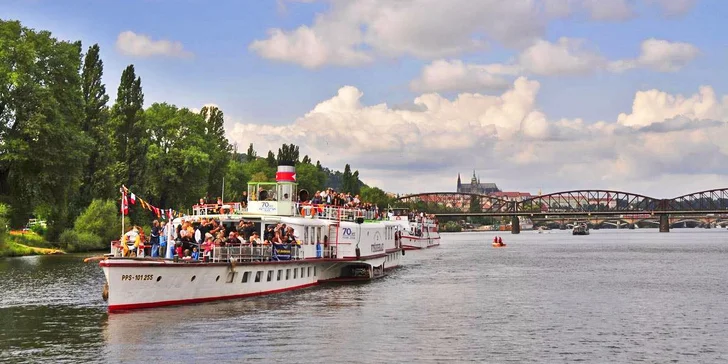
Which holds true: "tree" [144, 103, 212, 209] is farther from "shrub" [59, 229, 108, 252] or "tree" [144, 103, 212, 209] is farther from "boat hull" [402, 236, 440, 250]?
"boat hull" [402, 236, 440, 250]

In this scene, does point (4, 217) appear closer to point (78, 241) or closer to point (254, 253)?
point (78, 241)

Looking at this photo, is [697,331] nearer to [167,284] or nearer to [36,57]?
[167,284]

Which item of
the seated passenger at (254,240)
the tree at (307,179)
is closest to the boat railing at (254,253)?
the seated passenger at (254,240)

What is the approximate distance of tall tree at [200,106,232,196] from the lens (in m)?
123

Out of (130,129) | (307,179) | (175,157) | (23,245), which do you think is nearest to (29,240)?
(23,245)

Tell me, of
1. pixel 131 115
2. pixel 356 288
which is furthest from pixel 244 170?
pixel 356 288

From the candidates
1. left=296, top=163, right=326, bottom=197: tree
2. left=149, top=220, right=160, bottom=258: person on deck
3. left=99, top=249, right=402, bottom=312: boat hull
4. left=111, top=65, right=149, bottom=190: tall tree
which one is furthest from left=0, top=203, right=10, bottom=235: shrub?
left=296, top=163, right=326, bottom=197: tree

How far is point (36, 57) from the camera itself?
245 ft

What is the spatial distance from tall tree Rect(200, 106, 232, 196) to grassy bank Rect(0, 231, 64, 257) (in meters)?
30.7

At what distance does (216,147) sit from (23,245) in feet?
150

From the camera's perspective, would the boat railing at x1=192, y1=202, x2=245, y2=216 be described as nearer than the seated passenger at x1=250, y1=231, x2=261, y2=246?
No

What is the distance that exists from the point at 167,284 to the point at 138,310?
1.78 m

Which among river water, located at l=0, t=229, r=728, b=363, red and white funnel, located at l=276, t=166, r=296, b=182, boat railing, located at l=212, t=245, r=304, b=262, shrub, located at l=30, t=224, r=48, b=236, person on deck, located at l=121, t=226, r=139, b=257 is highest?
red and white funnel, located at l=276, t=166, r=296, b=182

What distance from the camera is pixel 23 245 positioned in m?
83.4
